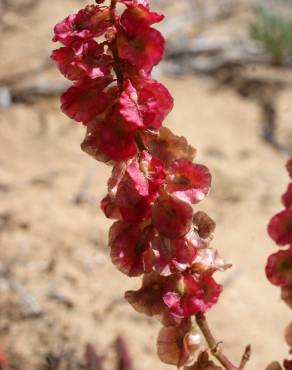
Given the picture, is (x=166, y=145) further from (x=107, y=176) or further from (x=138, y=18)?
(x=107, y=176)

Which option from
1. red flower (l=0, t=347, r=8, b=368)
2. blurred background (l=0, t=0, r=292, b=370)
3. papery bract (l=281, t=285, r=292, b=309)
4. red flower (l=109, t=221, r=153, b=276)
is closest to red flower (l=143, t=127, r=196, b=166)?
red flower (l=109, t=221, r=153, b=276)

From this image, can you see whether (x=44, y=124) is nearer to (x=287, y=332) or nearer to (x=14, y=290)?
(x=14, y=290)

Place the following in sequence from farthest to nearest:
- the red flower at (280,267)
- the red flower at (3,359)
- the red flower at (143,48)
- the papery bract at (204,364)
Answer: the red flower at (3,359), the papery bract at (204,364), the red flower at (280,267), the red flower at (143,48)

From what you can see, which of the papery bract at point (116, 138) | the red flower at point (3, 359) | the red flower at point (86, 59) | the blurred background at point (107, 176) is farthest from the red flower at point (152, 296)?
the red flower at point (3, 359)

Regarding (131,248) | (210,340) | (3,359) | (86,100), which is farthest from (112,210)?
(3,359)

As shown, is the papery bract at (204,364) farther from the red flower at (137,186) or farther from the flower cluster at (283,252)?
the red flower at (137,186)
